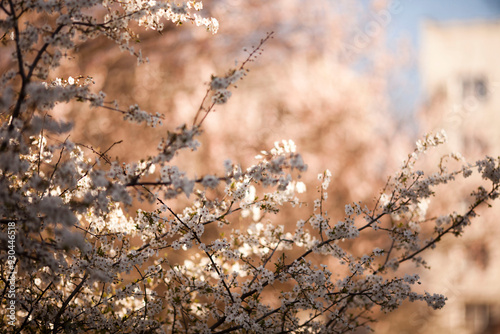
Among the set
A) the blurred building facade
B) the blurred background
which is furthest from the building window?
the blurred background

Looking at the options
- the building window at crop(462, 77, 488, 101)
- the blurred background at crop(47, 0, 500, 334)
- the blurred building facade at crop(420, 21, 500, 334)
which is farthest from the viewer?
the building window at crop(462, 77, 488, 101)

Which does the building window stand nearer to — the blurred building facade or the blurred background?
the blurred building facade

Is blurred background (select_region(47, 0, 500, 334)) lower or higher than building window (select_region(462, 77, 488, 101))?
lower

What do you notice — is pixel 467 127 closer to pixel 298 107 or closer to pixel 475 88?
pixel 475 88

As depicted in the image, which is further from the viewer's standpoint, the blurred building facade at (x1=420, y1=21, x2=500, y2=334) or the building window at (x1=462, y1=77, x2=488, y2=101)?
the building window at (x1=462, y1=77, x2=488, y2=101)

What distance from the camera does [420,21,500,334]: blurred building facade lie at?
10.2 meters

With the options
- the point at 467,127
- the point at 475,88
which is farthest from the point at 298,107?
the point at 475,88

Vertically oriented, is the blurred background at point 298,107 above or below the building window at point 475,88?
below

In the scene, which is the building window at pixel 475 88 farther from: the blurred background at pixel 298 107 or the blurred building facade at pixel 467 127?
the blurred background at pixel 298 107

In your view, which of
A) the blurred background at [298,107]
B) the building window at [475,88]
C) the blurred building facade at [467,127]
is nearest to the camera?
the blurred background at [298,107]

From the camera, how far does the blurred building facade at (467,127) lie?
10.2 metres

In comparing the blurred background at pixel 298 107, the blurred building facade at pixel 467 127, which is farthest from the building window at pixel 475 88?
the blurred background at pixel 298 107

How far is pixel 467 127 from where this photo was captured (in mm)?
12789

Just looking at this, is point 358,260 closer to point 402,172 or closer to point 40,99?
point 402,172
